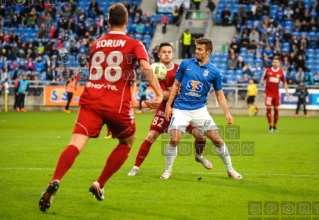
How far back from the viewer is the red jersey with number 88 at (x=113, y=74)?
736 cm

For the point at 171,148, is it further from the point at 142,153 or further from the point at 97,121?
the point at 97,121

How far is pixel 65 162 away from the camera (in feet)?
23.3

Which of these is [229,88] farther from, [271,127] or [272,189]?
[272,189]

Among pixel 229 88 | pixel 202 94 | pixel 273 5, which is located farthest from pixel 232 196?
pixel 273 5

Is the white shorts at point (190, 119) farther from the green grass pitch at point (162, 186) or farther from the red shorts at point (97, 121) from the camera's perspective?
the red shorts at point (97, 121)

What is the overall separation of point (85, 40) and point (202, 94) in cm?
2895

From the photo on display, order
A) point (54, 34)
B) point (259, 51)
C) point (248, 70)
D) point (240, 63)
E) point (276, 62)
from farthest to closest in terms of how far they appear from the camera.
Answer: point (54, 34), point (259, 51), point (240, 63), point (248, 70), point (276, 62)

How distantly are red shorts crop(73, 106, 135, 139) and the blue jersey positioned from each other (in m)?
2.67

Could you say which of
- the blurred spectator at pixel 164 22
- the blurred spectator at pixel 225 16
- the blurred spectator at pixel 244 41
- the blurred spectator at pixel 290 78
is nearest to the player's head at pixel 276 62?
the blurred spectator at pixel 290 78

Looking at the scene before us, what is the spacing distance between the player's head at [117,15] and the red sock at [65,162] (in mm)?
1506

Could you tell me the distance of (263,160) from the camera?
13.2 metres

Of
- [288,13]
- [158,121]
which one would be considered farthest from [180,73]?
[288,13]

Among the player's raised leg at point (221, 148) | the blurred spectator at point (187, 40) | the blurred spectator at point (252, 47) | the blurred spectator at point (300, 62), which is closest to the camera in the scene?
the player's raised leg at point (221, 148)

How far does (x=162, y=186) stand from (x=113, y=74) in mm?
2447
